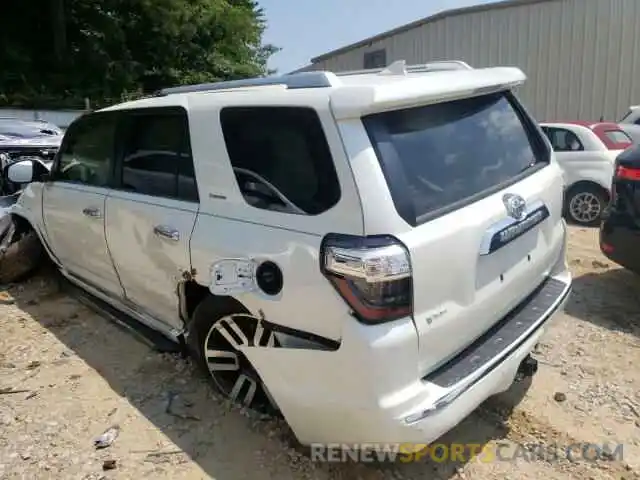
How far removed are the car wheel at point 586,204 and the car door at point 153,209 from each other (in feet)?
21.9

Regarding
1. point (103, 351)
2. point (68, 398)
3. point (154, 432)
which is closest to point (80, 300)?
point (103, 351)

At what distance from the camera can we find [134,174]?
357 cm

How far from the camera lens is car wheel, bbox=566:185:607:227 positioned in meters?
8.11

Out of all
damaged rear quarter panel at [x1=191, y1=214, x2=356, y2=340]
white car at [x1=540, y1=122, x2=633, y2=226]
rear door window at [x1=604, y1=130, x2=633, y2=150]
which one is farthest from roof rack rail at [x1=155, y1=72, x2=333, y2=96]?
rear door window at [x1=604, y1=130, x2=633, y2=150]

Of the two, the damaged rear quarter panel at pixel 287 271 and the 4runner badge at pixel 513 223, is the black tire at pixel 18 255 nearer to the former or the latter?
the damaged rear quarter panel at pixel 287 271

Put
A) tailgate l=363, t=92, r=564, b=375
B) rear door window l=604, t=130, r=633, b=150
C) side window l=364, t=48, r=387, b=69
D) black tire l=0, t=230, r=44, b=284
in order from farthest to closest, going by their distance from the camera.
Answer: side window l=364, t=48, r=387, b=69, rear door window l=604, t=130, r=633, b=150, black tire l=0, t=230, r=44, b=284, tailgate l=363, t=92, r=564, b=375

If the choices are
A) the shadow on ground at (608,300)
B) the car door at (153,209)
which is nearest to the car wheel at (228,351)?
the car door at (153,209)

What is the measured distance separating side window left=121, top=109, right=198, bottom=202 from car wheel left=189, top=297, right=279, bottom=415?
2.02 feet

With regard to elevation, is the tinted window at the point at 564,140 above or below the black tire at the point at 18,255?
above

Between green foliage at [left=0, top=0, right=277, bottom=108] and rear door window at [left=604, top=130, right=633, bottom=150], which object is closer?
rear door window at [left=604, top=130, right=633, bottom=150]

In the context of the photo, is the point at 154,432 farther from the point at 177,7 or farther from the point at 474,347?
the point at 177,7

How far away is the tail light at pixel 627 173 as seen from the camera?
173 inches

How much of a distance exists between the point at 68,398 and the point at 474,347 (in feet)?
7.74

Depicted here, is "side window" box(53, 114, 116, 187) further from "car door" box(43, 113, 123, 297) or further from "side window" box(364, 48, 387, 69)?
"side window" box(364, 48, 387, 69)
